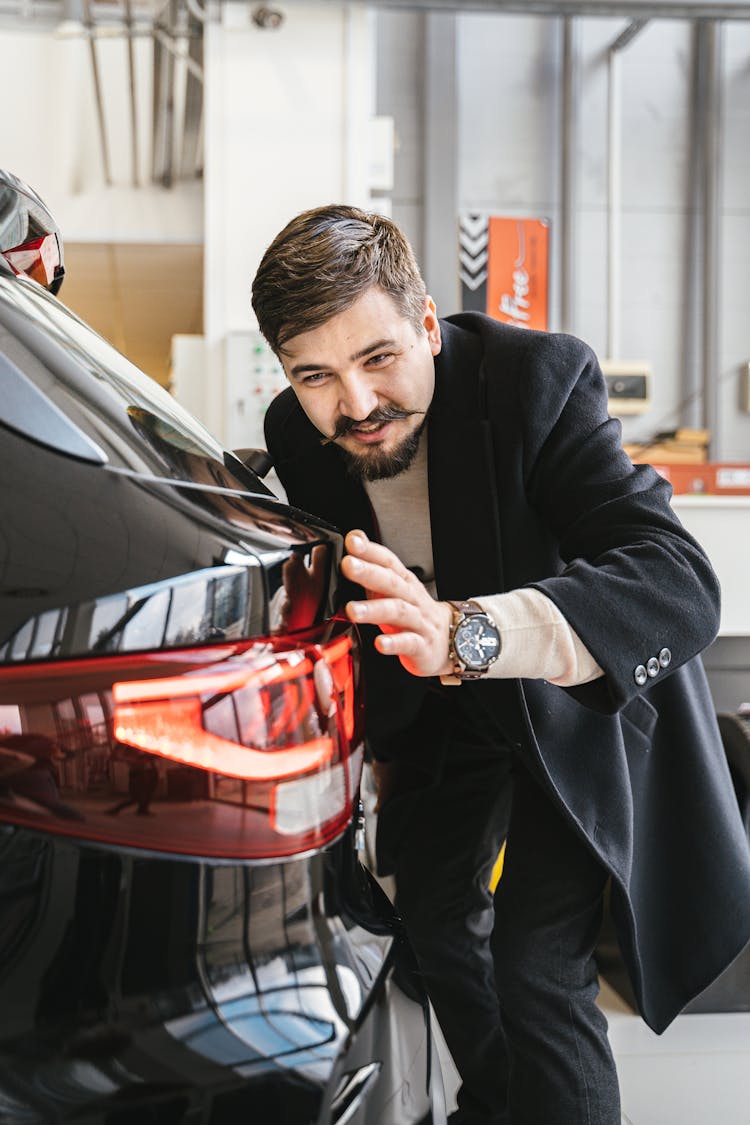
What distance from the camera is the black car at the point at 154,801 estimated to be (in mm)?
744

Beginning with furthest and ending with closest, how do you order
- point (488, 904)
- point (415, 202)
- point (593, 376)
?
point (415, 202) → point (488, 904) → point (593, 376)

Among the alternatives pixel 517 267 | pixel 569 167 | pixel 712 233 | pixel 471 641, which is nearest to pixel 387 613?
pixel 471 641

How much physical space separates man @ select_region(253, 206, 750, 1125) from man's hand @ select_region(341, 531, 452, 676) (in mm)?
193

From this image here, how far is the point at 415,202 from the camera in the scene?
300 inches

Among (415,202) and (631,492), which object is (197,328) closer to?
(415,202)

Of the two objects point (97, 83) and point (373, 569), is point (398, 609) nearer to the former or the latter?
point (373, 569)

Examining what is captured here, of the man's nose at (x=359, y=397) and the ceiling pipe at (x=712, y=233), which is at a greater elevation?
the ceiling pipe at (x=712, y=233)

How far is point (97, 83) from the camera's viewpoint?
15.5ft

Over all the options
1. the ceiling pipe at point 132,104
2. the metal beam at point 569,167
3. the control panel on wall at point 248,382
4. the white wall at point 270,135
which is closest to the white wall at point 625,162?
the metal beam at point 569,167

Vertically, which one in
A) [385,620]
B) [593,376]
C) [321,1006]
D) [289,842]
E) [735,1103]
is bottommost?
[735,1103]

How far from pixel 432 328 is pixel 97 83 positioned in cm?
385

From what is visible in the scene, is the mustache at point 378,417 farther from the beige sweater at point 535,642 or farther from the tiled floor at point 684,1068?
the tiled floor at point 684,1068

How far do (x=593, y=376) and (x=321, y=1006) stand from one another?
36.3 inches

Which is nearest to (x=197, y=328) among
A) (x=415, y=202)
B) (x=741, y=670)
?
(x=415, y=202)
